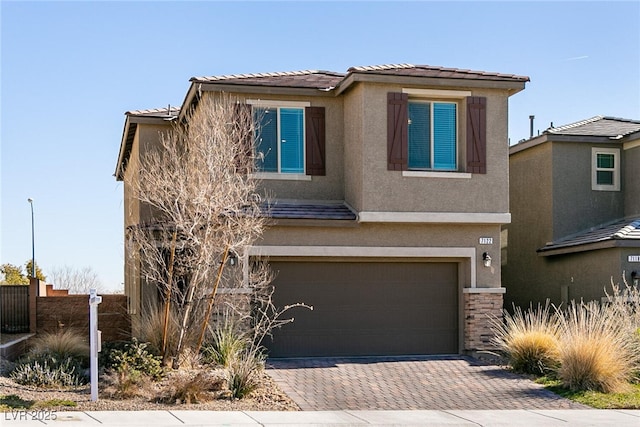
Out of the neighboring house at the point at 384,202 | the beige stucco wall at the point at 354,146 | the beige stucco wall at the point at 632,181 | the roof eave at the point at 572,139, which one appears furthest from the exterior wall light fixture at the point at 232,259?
the beige stucco wall at the point at 632,181

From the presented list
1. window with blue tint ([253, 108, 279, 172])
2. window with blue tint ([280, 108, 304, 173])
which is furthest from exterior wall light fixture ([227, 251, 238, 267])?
window with blue tint ([280, 108, 304, 173])

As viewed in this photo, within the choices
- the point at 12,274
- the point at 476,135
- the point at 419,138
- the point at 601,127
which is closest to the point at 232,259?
the point at 419,138

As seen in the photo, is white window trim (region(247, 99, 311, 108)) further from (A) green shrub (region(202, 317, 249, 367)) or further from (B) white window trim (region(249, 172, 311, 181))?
(A) green shrub (region(202, 317, 249, 367))

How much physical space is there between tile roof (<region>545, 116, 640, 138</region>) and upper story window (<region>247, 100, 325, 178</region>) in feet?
23.4

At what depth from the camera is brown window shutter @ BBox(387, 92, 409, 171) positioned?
18203 mm

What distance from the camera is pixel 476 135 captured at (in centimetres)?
1869

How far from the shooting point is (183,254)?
16.1 metres

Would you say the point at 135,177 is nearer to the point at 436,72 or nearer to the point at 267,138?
the point at 267,138

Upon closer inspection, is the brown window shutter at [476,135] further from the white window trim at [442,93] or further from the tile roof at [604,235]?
the tile roof at [604,235]

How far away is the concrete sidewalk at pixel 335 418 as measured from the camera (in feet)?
38.2

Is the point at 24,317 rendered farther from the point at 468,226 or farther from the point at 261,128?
the point at 468,226

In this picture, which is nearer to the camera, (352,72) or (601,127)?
(352,72)

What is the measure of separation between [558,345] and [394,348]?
4147 mm

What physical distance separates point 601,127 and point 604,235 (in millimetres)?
4513
